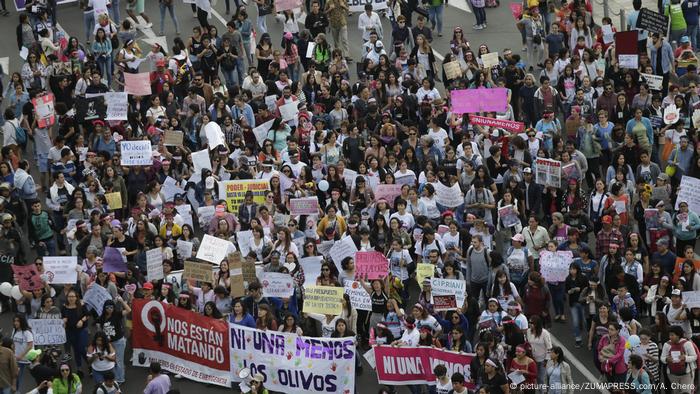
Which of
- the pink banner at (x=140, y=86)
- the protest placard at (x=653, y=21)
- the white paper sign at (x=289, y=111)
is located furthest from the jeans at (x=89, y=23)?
the protest placard at (x=653, y=21)

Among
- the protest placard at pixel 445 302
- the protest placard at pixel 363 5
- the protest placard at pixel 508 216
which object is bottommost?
the protest placard at pixel 445 302

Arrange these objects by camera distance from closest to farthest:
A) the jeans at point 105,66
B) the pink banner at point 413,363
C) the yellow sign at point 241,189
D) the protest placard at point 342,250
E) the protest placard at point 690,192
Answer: the pink banner at point 413,363 → the protest placard at point 342,250 → the protest placard at point 690,192 → the yellow sign at point 241,189 → the jeans at point 105,66

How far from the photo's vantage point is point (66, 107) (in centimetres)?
3108

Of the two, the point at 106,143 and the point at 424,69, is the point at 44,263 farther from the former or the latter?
the point at 424,69

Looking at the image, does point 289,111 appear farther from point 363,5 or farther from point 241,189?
point 363,5

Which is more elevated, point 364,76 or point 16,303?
point 364,76

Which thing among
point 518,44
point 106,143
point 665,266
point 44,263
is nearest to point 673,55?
point 518,44

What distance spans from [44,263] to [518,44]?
15.3m

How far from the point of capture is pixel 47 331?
2320 cm

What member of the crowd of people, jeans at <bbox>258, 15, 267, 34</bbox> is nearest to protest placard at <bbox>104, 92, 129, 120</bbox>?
the crowd of people

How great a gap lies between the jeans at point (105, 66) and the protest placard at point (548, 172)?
36.8ft

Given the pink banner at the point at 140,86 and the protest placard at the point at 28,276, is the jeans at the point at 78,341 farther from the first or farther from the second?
the pink banner at the point at 140,86

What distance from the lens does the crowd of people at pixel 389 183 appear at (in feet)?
74.0

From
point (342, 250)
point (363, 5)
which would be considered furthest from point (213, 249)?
point (363, 5)
